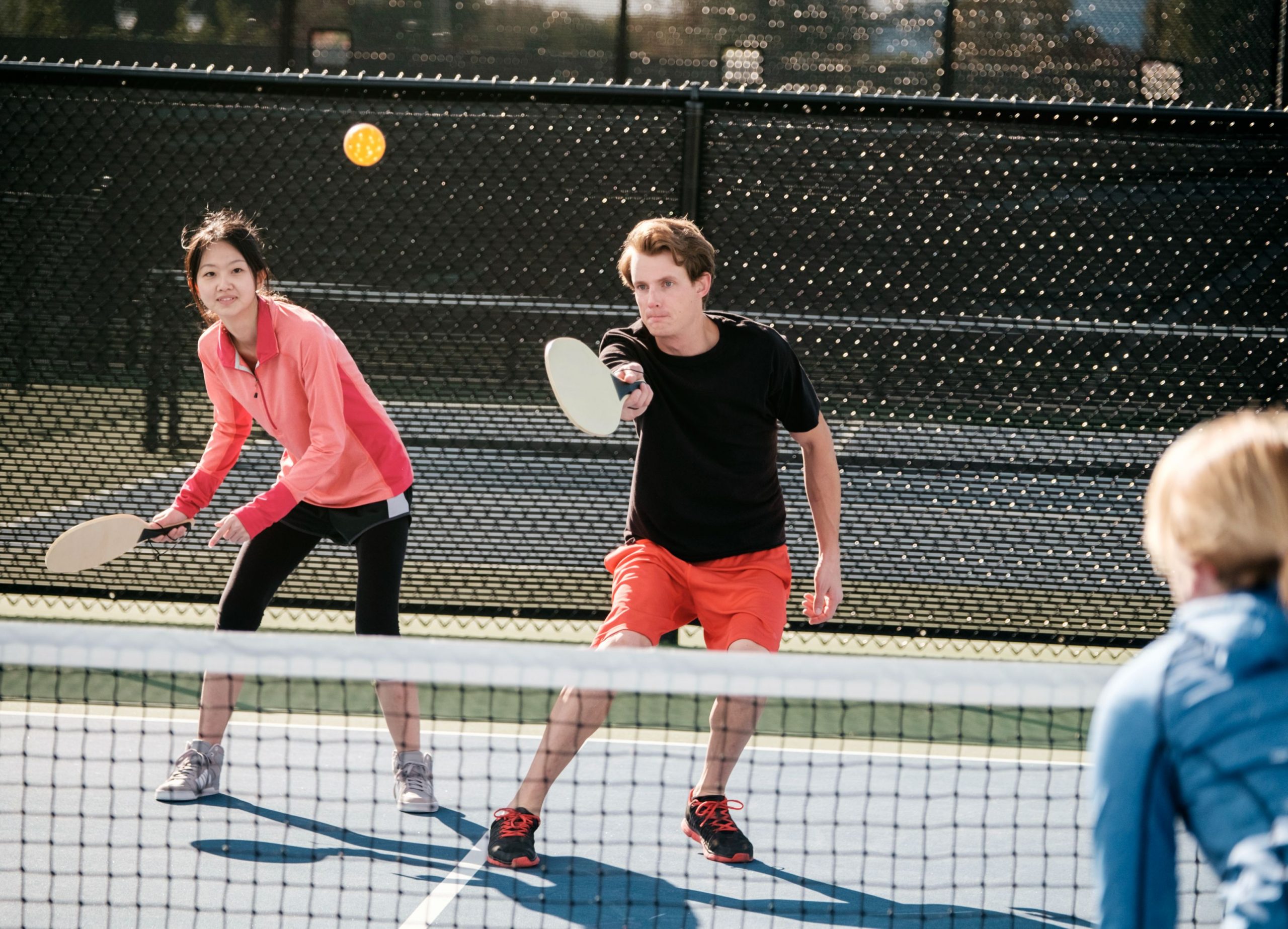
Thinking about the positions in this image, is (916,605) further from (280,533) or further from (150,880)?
(150,880)

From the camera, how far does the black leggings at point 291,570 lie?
3.32m

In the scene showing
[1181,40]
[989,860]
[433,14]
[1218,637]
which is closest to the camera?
[1218,637]

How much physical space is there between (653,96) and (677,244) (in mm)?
1704

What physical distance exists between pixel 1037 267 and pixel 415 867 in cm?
347

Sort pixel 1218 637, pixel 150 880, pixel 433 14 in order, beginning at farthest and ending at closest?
pixel 433 14, pixel 150 880, pixel 1218 637

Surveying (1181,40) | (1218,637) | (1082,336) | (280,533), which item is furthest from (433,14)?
(1218,637)

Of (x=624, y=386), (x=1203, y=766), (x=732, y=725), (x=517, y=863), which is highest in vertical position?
(x=624, y=386)

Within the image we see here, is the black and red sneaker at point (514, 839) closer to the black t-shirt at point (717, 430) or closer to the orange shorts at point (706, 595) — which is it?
the orange shorts at point (706, 595)

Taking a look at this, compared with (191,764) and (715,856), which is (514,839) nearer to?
(715,856)

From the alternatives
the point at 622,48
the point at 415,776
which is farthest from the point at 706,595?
the point at 622,48

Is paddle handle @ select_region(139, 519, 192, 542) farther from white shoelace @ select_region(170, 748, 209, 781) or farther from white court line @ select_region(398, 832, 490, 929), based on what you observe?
white court line @ select_region(398, 832, 490, 929)

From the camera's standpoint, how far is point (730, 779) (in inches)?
146

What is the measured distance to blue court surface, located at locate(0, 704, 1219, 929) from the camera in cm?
279

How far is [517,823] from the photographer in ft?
9.64
